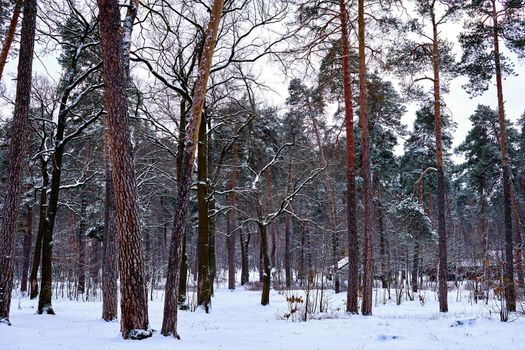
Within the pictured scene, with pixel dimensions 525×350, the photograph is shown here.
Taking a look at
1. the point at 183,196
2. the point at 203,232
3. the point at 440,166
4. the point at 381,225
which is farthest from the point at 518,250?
the point at 381,225

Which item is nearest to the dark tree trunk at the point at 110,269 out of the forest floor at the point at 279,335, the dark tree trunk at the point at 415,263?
the forest floor at the point at 279,335

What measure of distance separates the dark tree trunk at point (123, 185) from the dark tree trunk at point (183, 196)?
1.84 feet

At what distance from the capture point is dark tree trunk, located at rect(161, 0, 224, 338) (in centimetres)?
689

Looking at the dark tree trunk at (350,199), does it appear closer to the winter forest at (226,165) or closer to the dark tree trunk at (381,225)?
the winter forest at (226,165)

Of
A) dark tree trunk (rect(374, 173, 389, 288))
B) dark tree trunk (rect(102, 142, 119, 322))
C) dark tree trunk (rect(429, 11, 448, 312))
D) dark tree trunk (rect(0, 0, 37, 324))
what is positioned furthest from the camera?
dark tree trunk (rect(374, 173, 389, 288))

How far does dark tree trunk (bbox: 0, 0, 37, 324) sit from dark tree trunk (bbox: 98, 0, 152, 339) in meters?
2.95

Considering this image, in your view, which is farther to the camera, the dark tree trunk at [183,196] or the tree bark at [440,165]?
the tree bark at [440,165]

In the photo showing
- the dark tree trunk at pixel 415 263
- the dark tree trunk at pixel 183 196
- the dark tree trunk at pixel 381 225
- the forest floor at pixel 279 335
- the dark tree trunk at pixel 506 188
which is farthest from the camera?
the dark tree trunk at pixel 415 263

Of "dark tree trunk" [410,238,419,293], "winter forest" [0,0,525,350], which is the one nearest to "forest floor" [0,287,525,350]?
"winter forest" [0,0,525,350]

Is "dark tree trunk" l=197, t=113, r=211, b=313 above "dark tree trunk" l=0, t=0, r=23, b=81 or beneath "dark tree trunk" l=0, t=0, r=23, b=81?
beneath

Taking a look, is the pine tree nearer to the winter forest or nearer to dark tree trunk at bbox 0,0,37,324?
the winter forest

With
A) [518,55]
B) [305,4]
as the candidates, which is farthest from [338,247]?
[305,4]

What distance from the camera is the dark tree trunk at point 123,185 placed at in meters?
6.25

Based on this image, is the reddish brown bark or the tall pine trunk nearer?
the reddish brown bark
